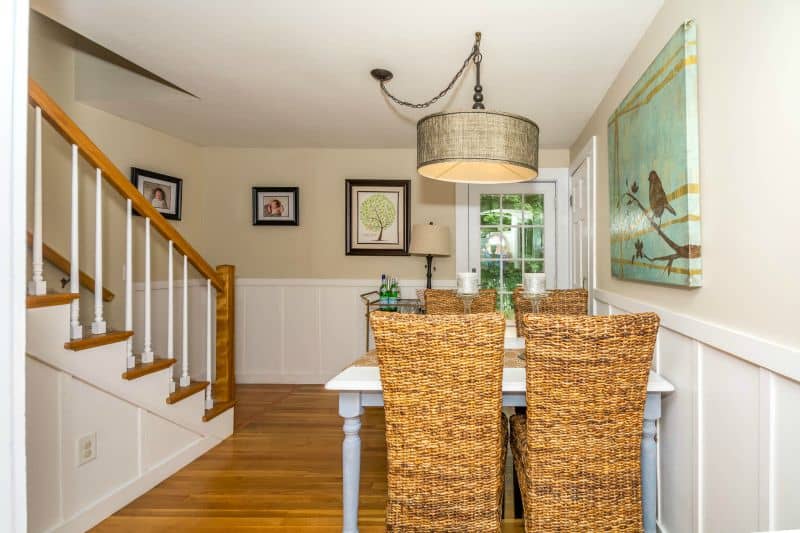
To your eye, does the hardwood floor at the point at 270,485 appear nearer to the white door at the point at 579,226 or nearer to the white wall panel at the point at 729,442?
the white wall panel at the point at 729,442

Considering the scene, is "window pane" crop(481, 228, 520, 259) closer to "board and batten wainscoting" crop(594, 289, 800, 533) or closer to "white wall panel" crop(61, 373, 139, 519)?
"board and batten wainscoting" crop(594, 289, 800, 533)

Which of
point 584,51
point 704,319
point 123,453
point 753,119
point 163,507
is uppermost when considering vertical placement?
point 584,51

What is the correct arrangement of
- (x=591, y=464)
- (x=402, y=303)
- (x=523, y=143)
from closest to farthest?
(x=591, y=464), (x=523, y=143), (x=402, y=303)

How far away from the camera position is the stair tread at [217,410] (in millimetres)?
2811

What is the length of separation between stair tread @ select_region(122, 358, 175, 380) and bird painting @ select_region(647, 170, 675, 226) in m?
2.54

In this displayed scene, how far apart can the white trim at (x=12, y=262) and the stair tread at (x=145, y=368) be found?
1.73m

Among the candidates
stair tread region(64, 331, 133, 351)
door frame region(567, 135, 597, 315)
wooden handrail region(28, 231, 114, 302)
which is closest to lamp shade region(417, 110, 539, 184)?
door frame region(567, 135, 597, 315)

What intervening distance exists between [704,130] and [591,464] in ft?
3.85

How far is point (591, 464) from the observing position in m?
1.48

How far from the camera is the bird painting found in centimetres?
173

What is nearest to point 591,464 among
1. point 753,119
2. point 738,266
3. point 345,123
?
point 738,266

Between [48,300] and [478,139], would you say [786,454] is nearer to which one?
[478,139]

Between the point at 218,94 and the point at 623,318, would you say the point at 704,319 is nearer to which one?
the point at 623,318

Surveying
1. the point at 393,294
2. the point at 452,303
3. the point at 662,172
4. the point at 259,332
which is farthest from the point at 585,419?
the point at 259,332
